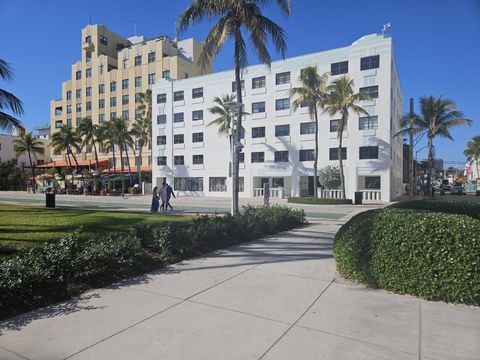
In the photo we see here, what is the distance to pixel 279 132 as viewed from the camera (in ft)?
134

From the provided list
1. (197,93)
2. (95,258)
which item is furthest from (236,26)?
(197,93)

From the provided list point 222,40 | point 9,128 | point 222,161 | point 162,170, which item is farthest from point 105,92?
point 222,40

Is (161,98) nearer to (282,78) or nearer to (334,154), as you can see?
(282,78)

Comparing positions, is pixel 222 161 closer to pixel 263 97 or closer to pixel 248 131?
pixel 248 131

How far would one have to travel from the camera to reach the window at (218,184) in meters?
44.6

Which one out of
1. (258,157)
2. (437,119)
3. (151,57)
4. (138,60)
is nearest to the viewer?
(437,119)

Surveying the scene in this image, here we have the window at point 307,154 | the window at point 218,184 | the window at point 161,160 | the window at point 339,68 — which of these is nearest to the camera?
the window at point 339,68

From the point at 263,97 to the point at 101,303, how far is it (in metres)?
39.3

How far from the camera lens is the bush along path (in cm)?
478

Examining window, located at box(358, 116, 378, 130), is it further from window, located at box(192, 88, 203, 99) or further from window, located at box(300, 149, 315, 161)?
window, located at box(192, 88, 203, 99)

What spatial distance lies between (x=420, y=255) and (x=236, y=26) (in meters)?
11.3

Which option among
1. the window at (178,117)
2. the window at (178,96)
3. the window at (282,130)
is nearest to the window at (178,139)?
the window at (178,117)

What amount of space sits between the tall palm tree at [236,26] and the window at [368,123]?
24016mm

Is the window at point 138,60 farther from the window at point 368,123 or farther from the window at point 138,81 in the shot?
the window at point 368,123
